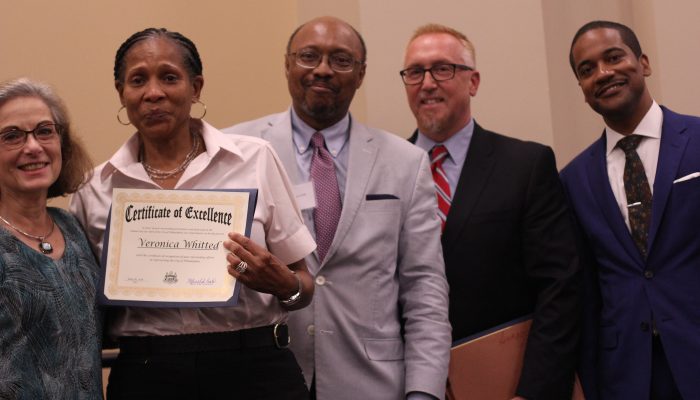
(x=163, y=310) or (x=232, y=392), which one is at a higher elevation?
(x=163, y=310)

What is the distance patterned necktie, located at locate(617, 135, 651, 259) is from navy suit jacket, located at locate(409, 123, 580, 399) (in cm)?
21

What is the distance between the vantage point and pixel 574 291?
2857mm

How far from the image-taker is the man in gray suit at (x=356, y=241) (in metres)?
2.56

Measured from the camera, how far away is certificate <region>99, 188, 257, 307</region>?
2082 millimetres

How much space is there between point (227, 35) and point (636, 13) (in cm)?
204

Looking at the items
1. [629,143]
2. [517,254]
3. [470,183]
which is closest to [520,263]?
[517,254]

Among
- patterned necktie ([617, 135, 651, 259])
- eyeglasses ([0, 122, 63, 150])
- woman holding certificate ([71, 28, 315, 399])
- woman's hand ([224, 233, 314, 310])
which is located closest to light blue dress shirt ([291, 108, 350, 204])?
woman holding certificate ([71, 28, 315, 399])

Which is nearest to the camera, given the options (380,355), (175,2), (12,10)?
(380,355)

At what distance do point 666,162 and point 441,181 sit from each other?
2.50 feet

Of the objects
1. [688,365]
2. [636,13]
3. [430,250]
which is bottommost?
[688,365]

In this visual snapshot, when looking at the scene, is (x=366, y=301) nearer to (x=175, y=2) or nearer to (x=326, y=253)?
(x=326, y=253)

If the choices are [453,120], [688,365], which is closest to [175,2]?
[453,120]

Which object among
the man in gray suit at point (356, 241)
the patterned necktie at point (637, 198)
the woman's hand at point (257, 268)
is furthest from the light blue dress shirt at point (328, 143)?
the patterned necktie at point (637, 198)

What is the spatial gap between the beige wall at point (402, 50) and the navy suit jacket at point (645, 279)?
37.8 inches
